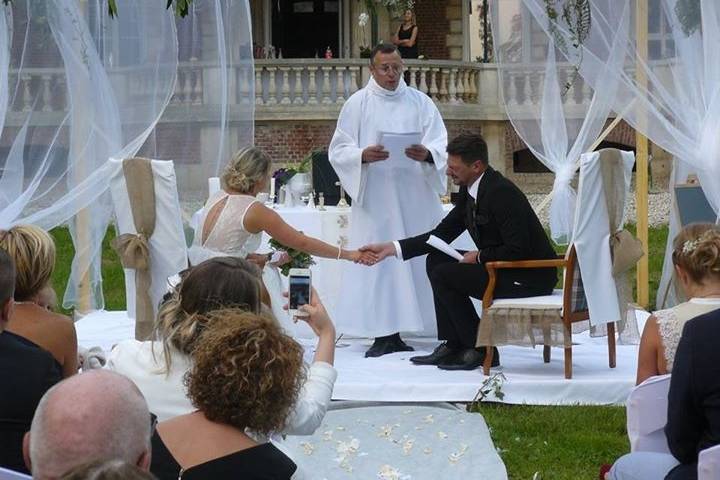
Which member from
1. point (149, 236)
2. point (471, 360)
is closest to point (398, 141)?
point (471, 360)

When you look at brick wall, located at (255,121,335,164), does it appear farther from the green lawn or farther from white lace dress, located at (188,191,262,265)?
the green lawn

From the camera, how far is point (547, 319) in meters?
6.49

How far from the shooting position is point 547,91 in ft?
26.3

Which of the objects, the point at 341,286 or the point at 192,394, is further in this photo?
the point at 341,286

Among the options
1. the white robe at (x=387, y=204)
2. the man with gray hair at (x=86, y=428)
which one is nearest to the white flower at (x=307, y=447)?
the white robe at (x=387, y=204)

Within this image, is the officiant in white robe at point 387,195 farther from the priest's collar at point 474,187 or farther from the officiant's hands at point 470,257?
the officiant's hands at point 470,257

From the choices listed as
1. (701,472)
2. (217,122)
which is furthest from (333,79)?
(701,472)

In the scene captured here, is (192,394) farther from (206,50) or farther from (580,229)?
(206,50)

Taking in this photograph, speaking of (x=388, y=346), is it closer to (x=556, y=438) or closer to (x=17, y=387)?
(x=556, y=438)

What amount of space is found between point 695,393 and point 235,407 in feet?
3.92

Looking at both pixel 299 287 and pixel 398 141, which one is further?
pixel 398 141

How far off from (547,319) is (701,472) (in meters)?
3.52

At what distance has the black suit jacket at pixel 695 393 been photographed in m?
3.22

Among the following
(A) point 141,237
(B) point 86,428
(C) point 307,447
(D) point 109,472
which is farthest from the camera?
(A) point 141,237
